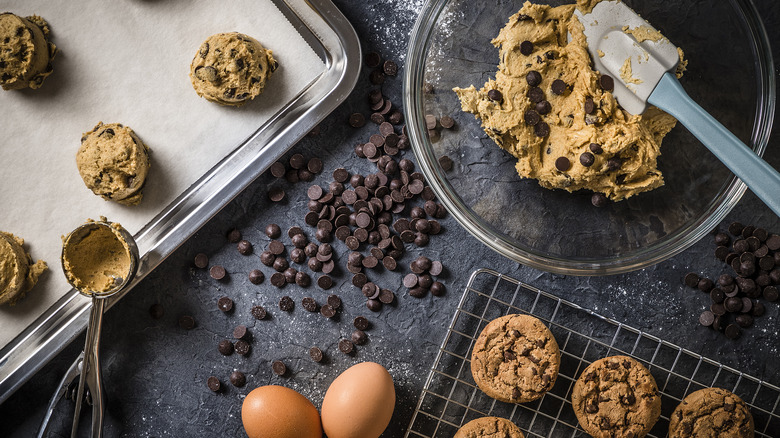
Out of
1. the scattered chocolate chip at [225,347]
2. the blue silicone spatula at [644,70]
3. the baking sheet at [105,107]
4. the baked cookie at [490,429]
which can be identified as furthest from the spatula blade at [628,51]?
the scattered chocolate chip at [225,347]

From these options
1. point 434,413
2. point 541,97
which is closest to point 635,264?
point 541,97

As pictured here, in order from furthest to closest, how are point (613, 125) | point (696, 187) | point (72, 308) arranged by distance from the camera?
1. point (72, 308)
2. point (696, 187)
3. point (613, 125)

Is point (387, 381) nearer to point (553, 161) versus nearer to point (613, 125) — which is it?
point (553, 161)

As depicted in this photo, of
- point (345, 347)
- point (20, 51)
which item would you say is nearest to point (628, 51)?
point (345, 347)

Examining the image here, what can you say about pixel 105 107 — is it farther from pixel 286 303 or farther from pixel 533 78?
pixel 533 78

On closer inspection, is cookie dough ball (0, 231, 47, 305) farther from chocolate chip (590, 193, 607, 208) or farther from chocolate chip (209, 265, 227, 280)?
chocolate chip (590, 193, 607, 208)
